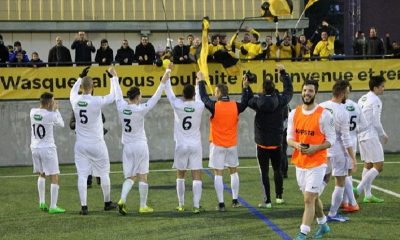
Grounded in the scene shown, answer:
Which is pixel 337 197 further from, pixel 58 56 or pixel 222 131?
pixel 58 56

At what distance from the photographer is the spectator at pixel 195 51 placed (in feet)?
70.3

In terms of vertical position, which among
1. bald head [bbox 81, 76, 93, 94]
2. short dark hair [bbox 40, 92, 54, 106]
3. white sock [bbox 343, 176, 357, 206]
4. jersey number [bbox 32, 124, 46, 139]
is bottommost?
white sock [bbox 343, 176, 357, 206]

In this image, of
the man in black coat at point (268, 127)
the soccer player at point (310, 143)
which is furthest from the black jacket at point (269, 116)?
the soccer player at point (310, 143)

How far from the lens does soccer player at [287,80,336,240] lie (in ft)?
32.7

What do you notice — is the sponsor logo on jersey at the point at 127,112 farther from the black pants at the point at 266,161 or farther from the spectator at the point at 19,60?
the spectator at the point at 19,60

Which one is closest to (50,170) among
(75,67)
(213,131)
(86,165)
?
(86,165)

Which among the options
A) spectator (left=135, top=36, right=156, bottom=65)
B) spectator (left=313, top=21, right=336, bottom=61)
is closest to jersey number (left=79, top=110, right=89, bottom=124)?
spectator (left=135, top=36, right=156, bottom=65)

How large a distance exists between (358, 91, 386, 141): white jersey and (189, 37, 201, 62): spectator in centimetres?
807

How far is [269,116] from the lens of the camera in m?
13.8

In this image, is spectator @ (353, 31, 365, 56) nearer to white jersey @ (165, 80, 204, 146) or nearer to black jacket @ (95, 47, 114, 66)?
black jacket @ (95, 47, 114, 66)

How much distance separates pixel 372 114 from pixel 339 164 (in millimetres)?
2311

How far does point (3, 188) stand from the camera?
17.4 meters

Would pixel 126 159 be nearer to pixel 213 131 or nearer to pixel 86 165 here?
pixel 86 165

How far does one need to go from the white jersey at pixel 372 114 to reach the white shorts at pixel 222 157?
2.27 m
